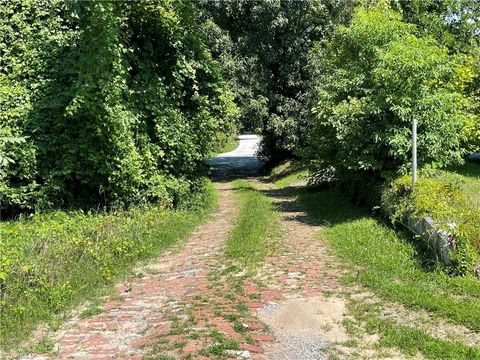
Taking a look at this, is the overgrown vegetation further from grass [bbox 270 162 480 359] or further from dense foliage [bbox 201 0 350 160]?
dense foliage [bbox 201 0 350 160]

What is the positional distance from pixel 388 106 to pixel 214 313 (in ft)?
22.0

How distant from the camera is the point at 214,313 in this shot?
564 cm

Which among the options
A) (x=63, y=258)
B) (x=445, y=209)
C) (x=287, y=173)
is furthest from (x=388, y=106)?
(x=287, y=173)

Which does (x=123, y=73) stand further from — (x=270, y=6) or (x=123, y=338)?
(x=270, y=6)

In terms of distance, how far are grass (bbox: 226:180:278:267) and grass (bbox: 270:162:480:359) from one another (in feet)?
3.98

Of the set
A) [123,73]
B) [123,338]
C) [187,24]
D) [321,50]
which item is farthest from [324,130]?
[321,50]

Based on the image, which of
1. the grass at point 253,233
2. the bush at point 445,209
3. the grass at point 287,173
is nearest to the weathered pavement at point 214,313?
the grass at point 253,233

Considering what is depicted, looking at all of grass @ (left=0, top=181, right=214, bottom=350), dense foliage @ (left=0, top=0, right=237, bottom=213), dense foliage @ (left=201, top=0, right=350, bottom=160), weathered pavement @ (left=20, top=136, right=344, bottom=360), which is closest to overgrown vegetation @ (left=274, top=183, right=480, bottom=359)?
weathered pavement @ (left=20, top=136, right=344, bottom=360)

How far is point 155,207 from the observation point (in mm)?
11344

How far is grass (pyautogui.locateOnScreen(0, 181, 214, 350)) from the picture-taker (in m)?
5.61

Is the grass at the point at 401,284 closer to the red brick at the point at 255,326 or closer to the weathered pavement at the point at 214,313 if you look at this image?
the weathered pavement at the point at 214,313

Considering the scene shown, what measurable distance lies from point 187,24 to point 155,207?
190 inches

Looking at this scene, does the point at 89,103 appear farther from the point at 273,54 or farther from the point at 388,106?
the point at 273,54

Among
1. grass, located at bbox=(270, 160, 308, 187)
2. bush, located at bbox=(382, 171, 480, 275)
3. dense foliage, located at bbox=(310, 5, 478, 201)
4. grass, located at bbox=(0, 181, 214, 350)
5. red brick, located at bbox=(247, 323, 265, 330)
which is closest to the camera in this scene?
red brick, located at bbox=(247, 323, 265, 330)
